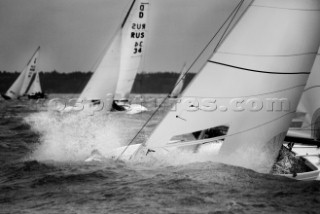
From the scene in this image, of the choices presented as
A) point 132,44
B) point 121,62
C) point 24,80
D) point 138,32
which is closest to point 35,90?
point 24,80

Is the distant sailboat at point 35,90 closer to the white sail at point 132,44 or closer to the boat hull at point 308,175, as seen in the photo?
the white sail at point 132,44

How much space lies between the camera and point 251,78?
614 cm

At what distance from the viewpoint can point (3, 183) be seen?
577cm

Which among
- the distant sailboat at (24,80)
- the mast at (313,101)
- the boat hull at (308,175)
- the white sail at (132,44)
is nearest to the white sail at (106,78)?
the white sail at (132,44)

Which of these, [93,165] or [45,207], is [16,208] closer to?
[45,207]

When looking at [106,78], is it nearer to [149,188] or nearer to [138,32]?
[138,32]

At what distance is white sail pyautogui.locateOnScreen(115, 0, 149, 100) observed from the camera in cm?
2131

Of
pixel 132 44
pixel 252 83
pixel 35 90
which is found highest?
pixel 132 44

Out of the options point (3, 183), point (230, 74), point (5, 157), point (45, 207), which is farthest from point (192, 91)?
point (5, 157)

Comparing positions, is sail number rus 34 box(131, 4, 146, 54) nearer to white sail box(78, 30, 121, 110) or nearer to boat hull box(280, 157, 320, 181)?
white sail box(78, 30, 121, 110)

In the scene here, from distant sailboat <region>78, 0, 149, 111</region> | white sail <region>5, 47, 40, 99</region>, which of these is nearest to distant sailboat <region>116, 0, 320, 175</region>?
distant sailboat <region>78, 0, 149, 111</region>

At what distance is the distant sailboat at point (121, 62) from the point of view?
64.8 feet

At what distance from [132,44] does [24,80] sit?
29363 mm

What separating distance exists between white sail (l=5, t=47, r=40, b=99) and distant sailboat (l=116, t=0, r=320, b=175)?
39.6 meters
